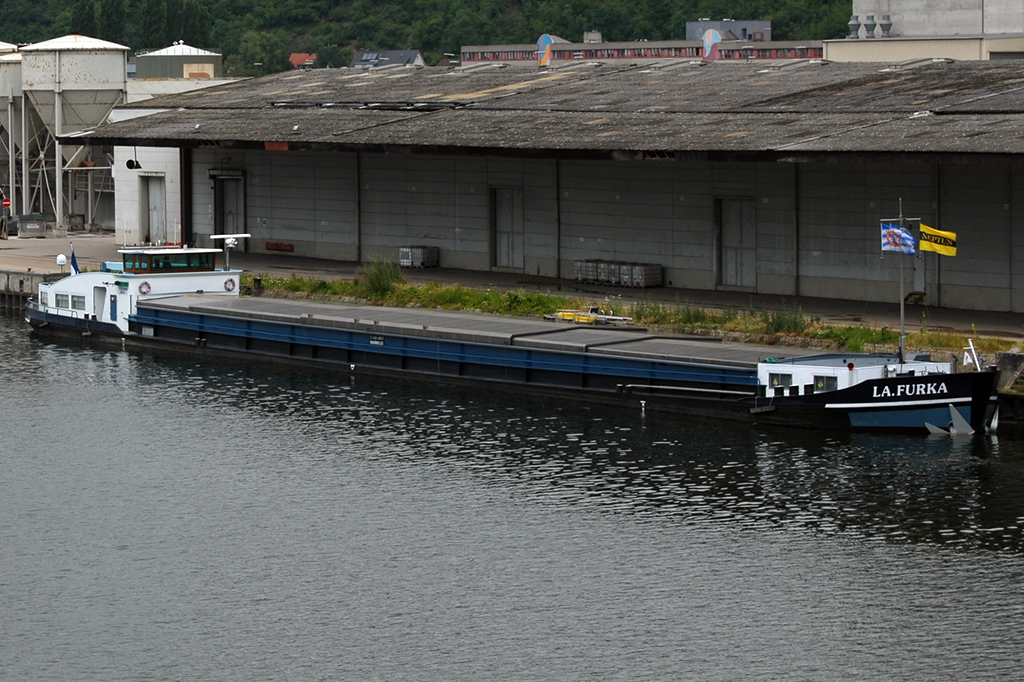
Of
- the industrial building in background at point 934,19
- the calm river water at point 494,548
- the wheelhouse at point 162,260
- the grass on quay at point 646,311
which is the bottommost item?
the calm river water at point 494,548

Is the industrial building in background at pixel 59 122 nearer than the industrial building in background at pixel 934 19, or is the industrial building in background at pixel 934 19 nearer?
the industrial building in background at pixel 59 122

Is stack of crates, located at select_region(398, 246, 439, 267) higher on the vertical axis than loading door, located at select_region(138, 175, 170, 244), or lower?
lower

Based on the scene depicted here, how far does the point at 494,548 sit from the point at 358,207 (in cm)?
4068

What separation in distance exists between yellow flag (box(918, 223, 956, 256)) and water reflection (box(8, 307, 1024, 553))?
5.44m

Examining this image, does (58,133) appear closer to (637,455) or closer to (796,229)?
(796,229)

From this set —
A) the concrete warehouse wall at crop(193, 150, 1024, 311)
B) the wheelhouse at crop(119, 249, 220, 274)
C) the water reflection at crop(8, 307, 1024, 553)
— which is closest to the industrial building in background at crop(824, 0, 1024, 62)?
the concrete warehouse wall at crop(193, 150, 1024, 311)

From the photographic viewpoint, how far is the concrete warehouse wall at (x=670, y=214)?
50.3 meters

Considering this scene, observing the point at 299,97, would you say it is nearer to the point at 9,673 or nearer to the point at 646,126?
the point at 646,126

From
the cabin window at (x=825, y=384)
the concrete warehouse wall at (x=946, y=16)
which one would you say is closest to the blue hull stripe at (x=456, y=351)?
the cabin window at (x=825, y=384)

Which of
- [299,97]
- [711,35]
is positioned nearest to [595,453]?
[299,97]

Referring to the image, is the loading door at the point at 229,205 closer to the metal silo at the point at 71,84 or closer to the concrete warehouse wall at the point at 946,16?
the metal silo at the point at 71,84

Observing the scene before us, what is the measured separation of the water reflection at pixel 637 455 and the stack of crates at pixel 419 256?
53.0 ft

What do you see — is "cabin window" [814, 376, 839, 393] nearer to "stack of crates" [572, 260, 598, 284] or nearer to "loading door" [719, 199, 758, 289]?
"loading door" [719, 199, 758, 289]

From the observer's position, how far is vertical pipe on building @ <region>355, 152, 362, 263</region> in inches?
2741
